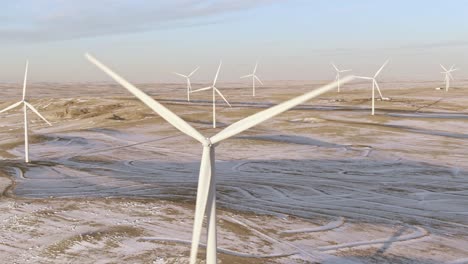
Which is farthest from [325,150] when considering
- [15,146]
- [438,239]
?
[15,146]

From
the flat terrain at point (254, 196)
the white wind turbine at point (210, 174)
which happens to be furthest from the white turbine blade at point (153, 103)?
the flat terrain at point (254, 196)

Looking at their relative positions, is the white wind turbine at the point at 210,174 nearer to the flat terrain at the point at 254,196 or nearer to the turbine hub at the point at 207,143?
the turbine hub at the point at 207,143

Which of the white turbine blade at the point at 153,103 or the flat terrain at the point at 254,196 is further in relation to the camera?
the flat terrain at the point at 254,196

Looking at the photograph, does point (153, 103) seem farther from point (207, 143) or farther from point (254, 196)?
point (254, 196)

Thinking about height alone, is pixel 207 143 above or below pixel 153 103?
below

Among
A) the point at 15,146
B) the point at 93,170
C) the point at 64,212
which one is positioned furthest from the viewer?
the point at 15,146

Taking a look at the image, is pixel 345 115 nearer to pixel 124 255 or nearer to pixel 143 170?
pixel 143 170

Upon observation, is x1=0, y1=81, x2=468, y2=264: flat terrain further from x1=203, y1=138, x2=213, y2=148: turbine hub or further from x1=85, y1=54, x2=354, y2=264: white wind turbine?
x1=203, y1=138, x2=213, y2=148: turbine hub

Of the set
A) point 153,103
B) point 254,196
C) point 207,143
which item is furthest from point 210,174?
point 254,196
